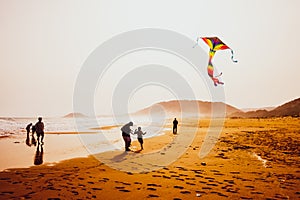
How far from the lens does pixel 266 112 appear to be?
4252 inches

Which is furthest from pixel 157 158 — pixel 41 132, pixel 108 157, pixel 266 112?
pixel 266 112

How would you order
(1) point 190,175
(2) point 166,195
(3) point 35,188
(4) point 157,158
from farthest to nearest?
(4) point 157,158 → (1) point 190,175 → (3) point 35,188 → (2) point 166,195

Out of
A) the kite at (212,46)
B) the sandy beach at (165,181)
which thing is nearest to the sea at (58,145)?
the sandy beach at (165,181)

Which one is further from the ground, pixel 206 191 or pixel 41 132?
pixel 41 132

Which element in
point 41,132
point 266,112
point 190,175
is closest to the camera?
point 190,175

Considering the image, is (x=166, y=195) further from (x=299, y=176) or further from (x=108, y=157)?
(x=108, y=157)

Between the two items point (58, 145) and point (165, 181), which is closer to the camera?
point (165, 181)

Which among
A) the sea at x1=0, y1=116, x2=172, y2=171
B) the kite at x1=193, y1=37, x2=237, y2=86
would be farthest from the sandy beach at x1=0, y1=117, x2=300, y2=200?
the kite at x1=193, y1=37, x2=237, y2=86

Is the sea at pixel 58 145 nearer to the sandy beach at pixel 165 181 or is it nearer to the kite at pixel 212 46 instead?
the sandy beach at pixel 165 181

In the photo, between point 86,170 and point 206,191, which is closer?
point 206,191

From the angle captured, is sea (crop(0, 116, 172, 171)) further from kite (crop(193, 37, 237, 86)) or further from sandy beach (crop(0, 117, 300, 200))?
kite (crop(193, 37, 237, 86))

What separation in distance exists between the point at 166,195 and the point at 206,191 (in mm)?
1415

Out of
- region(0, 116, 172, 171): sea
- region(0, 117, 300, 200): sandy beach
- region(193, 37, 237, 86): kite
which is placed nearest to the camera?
region(0, 117, 300, 200): sandy beach

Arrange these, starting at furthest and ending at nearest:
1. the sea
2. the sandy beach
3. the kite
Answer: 1. the kite
2. the sea
3. the sandy beach
